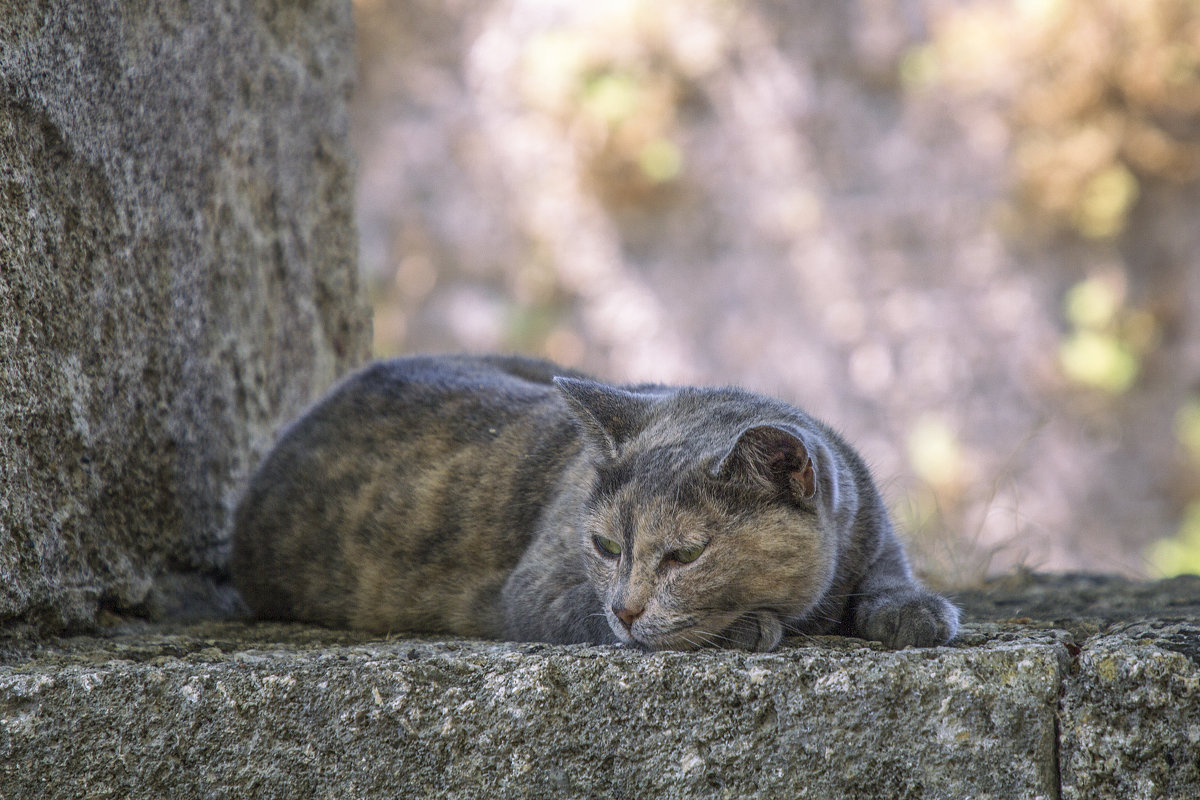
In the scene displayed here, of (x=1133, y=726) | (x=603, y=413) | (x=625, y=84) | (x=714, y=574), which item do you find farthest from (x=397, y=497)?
(x=625, y=84)

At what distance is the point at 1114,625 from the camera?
5.77ft

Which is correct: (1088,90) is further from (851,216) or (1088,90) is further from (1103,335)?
(851,216)

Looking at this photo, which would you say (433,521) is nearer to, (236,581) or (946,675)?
(236,581)

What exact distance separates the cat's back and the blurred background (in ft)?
18.3

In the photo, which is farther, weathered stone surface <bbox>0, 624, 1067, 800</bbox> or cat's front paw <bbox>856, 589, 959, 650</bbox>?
cat's front paw <bbox>856, 589, 959, 650</bbox>

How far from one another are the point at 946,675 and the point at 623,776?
0.48 m

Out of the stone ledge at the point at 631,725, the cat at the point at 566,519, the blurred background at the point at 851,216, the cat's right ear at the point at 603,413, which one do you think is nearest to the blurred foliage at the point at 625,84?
the blurred background at the point at 851,216

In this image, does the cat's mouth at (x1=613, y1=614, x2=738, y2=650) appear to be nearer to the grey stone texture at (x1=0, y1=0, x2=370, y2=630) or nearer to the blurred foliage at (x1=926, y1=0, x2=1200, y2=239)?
the grey stone texture at (x1=0, y1=0, x2=370, y2=630)

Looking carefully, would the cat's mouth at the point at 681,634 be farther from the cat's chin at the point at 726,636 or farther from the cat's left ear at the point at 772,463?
the cat's left ear at the point at 772,463

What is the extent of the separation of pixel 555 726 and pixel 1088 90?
7.92m

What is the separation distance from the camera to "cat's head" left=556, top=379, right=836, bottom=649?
66.5 inches

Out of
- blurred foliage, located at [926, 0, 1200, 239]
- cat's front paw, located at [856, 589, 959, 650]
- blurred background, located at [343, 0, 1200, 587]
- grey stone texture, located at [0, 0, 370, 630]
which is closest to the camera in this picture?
cat's front paw, located at [856, 589, 959, 650]

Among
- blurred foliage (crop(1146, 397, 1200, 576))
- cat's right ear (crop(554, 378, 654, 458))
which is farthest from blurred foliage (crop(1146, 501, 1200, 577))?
cat's right ear (crop(554, 378, 654, 458))

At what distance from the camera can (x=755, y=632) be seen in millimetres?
1692
